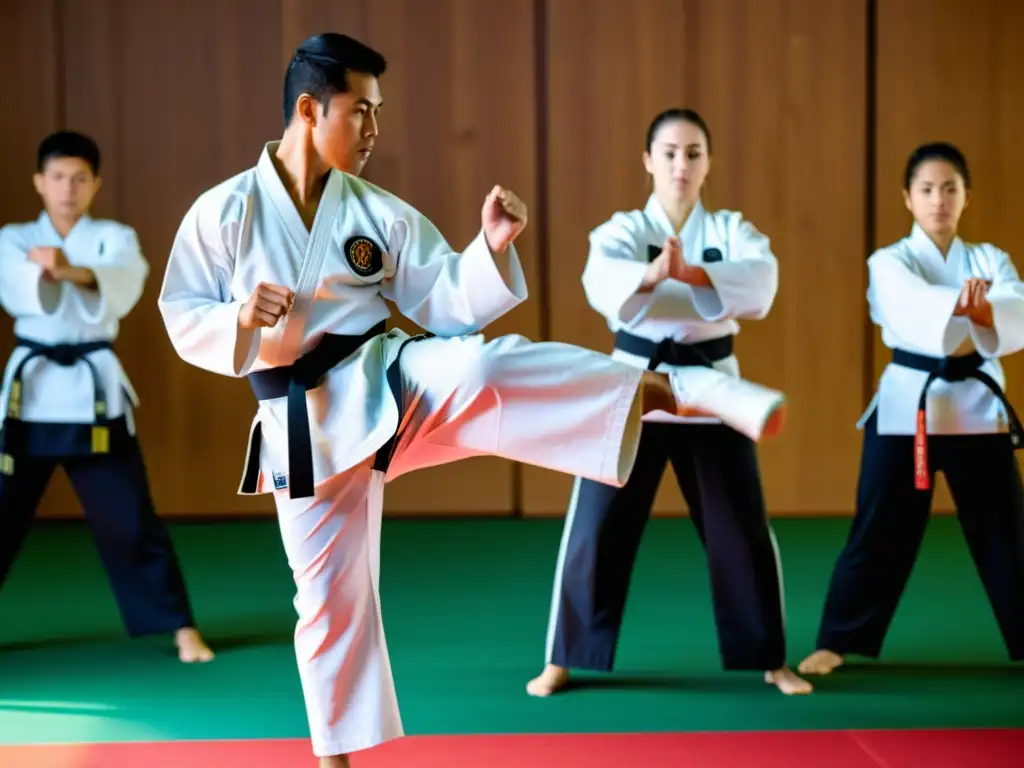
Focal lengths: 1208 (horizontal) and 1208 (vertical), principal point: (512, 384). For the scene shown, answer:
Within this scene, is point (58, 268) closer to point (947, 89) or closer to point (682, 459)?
point (682, 459)

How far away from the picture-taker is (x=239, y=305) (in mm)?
1946

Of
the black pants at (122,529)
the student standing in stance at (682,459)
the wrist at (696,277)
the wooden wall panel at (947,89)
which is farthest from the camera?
the wooden wall panel at (947,89)

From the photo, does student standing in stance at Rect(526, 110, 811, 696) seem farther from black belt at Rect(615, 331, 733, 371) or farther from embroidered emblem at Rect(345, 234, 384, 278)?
embroidered emblem at Rect(345, 234, 384, 278)

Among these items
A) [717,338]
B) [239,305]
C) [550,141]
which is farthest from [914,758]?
[550,141]

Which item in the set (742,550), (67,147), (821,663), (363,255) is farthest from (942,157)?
(67,147)

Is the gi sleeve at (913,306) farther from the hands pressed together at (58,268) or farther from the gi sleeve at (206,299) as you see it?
the hands pressed together at (58,268)

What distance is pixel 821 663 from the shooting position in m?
3.14

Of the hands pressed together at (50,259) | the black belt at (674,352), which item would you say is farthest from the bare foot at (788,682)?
the hands pressed together at (50,259)

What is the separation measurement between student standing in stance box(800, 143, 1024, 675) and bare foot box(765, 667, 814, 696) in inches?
6.4

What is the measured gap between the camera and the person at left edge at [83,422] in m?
3.33

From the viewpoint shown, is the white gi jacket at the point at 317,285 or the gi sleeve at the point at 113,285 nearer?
the white gi jacket at the point at 317,285

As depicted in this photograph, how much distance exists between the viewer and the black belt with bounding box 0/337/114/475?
3328 millimetres

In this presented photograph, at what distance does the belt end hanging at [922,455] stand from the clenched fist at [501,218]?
4.88ft

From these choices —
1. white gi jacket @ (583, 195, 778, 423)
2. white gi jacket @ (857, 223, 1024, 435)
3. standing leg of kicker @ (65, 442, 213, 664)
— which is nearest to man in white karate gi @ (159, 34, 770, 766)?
white gi jacket @ (583, 195, 778, 423)
